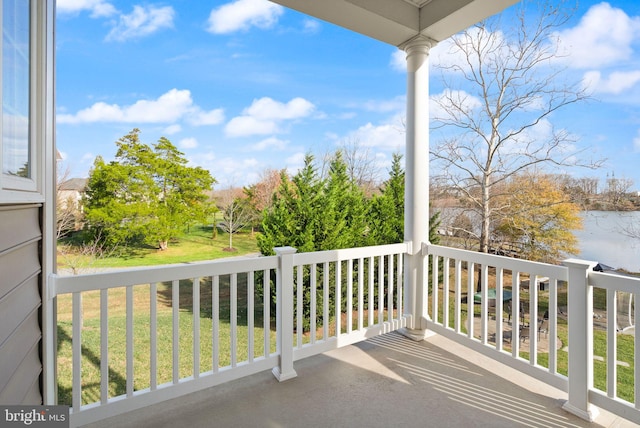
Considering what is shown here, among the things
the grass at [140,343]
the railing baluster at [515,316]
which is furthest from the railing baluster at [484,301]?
the grass at [140,343]

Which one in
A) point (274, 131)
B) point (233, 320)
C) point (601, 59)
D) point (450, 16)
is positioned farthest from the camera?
point (274, 131)

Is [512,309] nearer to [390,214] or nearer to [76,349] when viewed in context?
[76,349]

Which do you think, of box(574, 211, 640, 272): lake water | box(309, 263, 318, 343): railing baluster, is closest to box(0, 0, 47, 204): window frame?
box(309, 263, 318, 343): railing baluster

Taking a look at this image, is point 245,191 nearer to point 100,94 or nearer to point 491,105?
point 100,94

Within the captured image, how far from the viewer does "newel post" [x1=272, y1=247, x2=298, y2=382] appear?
227 centimetres

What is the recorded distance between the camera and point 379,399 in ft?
6.75

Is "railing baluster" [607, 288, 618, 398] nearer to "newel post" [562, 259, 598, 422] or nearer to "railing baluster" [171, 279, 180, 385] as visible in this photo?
"newel post" [562, 259, 598, 422]

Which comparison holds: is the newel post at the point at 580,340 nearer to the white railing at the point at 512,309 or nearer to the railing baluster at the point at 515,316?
the white railing at the point at 512,309

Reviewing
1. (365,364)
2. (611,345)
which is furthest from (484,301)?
(365,364)

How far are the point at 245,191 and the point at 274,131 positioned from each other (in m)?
3.31

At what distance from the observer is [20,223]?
112cm

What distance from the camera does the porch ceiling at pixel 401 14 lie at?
7.81 ft

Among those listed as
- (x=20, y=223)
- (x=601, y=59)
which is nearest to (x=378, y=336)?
(x=20, y=223)

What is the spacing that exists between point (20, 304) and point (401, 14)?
3.05 meters
